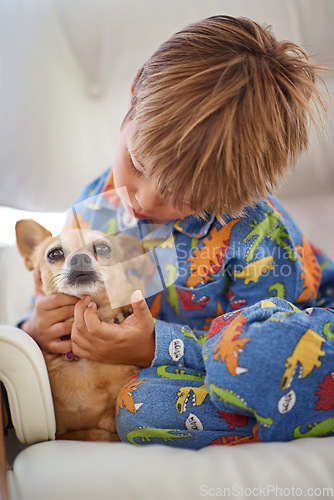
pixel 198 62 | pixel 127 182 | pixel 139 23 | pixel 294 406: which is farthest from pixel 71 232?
pixel 139 23

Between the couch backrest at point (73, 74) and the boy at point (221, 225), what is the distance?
0.98 ft

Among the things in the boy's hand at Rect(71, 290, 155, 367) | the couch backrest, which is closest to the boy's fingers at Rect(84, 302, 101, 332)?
the boy's hand at Rect(71, 290, 155, 367)

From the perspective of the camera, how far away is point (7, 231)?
87 cm

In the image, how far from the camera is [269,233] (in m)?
0.89

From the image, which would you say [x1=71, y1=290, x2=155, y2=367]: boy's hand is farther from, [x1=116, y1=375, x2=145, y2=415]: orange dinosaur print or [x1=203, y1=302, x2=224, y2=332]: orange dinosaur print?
[x1=203, y1=302, x2=224, y2=332]: orange dinosaur print

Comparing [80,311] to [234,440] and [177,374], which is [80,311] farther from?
[234,440]

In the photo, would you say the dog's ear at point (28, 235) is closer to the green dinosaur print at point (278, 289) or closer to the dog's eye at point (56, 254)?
the dog's eye at point (56, 254)

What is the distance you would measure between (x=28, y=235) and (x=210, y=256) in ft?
1.14

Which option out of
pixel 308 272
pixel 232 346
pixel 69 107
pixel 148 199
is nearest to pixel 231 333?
pixel 232 346

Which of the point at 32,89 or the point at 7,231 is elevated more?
the point at 32,89

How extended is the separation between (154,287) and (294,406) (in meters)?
0.34

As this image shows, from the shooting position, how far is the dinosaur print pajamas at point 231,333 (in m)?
0.60

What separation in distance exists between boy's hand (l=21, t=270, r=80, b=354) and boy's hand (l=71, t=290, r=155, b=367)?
0.02 m

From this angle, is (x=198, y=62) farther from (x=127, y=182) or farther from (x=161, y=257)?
(x=161, y=257)
